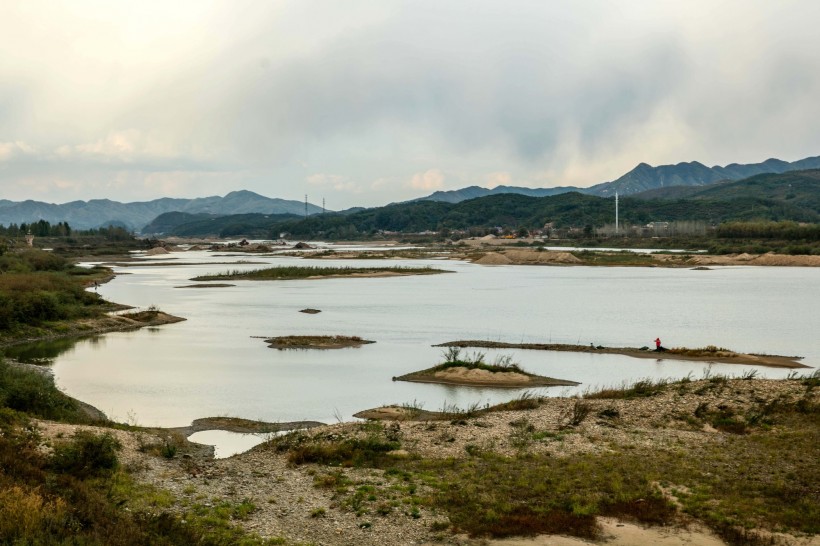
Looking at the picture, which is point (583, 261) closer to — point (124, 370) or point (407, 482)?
point (124, 370)

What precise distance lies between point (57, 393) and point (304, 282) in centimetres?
6550

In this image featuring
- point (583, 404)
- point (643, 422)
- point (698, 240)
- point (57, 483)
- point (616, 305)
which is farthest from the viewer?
point (698, 240)

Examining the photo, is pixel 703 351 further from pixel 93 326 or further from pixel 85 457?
pixel 93 326

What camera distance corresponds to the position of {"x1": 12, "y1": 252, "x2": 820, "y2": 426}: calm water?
2667 centimetres

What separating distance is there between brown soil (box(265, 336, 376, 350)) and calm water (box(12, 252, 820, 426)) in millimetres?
1275

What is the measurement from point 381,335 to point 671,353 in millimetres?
17160

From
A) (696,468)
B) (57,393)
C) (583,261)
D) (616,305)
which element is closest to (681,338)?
(616,305)

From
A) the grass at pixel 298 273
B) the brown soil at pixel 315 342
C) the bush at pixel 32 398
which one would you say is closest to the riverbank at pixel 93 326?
the brown soil at pixel 315 342

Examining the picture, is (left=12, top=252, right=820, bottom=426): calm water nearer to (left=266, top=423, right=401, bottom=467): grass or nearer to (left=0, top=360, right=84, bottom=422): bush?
(left=0, top=360, right=84, bottom=422): bush

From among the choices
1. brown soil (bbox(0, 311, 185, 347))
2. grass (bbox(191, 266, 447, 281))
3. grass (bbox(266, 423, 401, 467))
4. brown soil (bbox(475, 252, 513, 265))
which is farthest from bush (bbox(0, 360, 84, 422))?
brown soil (bbox(475, 252, 513, 265))

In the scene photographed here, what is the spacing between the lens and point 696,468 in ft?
49.7

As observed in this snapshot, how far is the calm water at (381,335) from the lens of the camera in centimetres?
2667

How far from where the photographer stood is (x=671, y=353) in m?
35.0

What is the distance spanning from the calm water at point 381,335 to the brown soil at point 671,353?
1.20 meters
